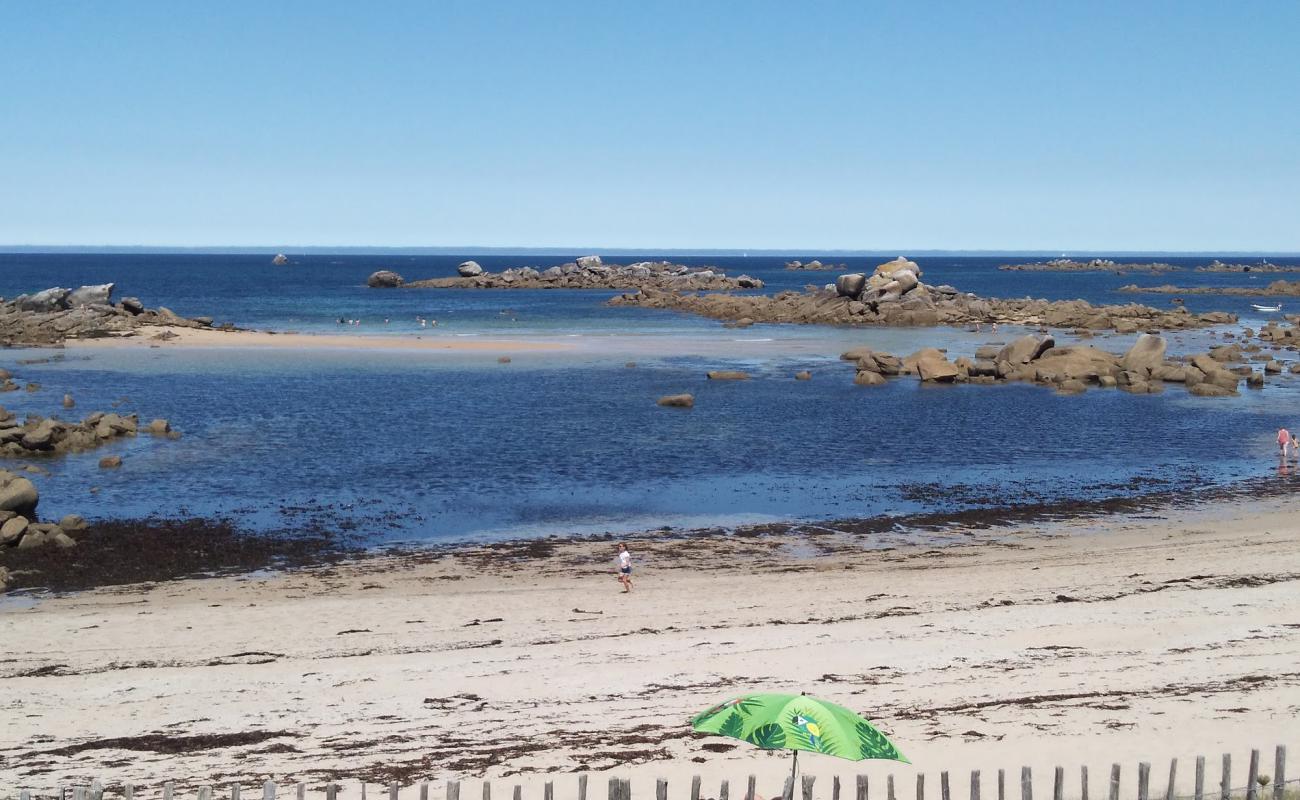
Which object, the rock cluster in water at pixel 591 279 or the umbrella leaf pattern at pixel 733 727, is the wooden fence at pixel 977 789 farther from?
the rock cluster in water at pixel 591 279

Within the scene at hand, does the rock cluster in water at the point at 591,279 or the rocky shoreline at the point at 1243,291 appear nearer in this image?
the rocky shoreline at the point at 1243,291

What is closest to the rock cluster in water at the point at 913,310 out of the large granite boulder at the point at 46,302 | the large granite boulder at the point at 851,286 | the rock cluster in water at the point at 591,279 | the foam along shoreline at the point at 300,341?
the large granite boulder at the point at 851,286

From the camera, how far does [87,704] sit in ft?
58.6

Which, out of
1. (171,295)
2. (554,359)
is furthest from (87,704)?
(171,295)

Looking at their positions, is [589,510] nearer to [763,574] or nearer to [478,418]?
[763,574]

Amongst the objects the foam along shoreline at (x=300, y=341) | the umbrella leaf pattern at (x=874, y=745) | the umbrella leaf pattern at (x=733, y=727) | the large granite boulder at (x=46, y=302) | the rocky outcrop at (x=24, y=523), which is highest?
the large granite boulder at (x=46, y=302)

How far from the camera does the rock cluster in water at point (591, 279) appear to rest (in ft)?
560

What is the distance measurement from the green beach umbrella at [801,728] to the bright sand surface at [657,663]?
2.99 metres

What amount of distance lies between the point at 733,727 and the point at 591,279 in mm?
176736

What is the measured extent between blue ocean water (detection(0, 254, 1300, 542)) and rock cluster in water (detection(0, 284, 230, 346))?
8.60 m

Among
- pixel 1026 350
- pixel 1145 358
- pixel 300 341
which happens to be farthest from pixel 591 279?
pixel 1145 358

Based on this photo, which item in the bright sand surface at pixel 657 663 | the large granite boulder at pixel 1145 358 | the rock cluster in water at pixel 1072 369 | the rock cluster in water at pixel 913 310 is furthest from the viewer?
the rock cluster in water at pixel 913 310

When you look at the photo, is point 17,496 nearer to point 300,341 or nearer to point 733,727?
point 733,727

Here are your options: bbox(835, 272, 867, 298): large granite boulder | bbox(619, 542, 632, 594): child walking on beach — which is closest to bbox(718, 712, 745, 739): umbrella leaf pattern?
bbox(619, 542, 632, 594): child walking on beach
